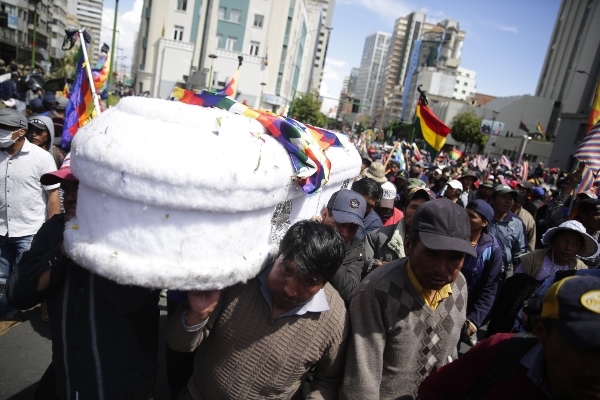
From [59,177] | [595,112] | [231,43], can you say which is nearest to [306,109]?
[231,43]

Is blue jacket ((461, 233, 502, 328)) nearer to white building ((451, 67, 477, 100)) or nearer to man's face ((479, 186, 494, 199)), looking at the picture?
man's face ((479, 186, 494, 199))

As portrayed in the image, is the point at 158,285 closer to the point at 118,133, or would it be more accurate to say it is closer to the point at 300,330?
the point at 118,133

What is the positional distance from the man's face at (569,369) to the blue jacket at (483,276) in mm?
2311

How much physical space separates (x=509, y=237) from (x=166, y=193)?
15.6 feet

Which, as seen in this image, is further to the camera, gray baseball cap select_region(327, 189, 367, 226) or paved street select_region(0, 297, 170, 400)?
paved street select_region(0, 297, 170, 400)

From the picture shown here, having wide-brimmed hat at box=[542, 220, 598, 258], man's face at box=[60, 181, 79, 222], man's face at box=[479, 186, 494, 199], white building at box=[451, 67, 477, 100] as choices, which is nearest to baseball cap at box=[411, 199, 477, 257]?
man's face at box=[60, 181, 79, 222]

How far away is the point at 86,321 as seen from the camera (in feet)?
6.22

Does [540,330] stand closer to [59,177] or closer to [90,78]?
[59,177]

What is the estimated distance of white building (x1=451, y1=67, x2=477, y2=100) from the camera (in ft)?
415

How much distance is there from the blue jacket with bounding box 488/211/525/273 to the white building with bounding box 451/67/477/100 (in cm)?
13456

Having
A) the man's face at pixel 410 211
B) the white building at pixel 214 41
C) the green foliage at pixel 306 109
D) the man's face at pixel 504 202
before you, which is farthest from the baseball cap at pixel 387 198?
the green foliage at pixel 306 109

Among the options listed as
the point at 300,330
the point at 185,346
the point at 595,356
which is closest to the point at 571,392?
the point at 595,356

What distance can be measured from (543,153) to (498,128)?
6.25m

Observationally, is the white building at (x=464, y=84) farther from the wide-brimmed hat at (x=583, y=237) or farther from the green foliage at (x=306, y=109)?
the wide-brimmed hat at (x=583, y=237)
